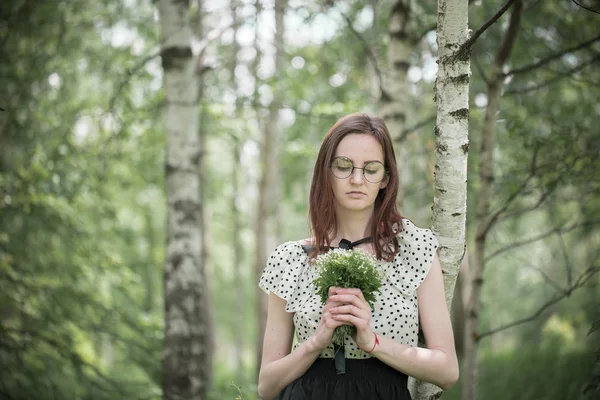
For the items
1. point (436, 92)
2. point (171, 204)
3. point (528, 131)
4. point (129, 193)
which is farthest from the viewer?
point (129, 193)

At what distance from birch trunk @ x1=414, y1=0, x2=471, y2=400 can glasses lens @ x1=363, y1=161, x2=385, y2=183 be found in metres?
0.33

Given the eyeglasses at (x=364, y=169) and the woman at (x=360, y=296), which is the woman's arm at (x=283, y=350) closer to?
the woman at (x=360, y=296)

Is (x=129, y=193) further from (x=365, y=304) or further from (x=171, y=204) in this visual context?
(x=365, y=304)

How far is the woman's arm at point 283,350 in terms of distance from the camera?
7.24 ft

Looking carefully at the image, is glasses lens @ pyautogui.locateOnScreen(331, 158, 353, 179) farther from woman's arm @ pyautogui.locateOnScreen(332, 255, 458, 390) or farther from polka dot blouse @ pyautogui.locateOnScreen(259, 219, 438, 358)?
woman's arm @ pyautogui.locateOnScreen(332, 255, 458, 390)

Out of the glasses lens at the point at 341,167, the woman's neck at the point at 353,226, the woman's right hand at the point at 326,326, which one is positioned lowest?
the woman's right hand at the point at 326,326

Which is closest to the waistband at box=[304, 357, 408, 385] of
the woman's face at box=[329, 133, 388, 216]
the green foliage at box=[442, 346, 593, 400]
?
the woman's face at box=[329, 133, 388, 216]

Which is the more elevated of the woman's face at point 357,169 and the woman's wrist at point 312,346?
the woman's face at point 357,169

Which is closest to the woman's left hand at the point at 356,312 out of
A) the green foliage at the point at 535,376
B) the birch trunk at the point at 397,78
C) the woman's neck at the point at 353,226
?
the woman's neck at the point at 353,226

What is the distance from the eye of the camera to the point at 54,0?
5.98 meters

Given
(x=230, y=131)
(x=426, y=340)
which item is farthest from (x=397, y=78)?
(x=230, y=131)

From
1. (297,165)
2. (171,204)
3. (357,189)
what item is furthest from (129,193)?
(357,189)

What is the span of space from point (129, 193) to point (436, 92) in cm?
1248

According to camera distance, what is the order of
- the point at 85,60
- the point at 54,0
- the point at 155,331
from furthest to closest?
the point at 85,60 → the point at 155,331 → the point at 54,0
